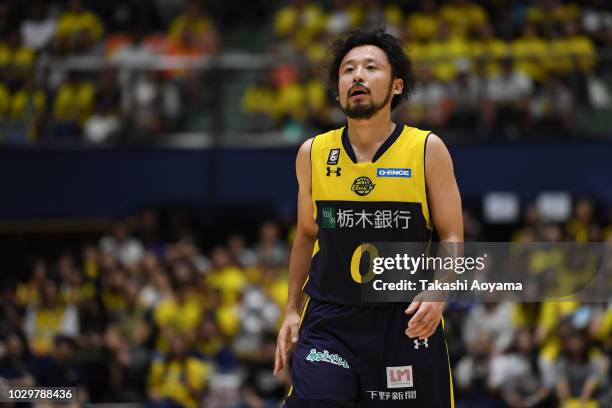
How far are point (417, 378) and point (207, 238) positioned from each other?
38.5 feet

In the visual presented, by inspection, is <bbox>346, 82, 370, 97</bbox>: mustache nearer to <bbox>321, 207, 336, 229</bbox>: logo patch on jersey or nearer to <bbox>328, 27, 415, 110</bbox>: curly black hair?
<bbox>328, 27, 415, 110</bbox>: curly black hair

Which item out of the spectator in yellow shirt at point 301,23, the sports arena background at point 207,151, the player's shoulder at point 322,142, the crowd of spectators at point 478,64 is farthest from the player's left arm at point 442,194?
the spectator in yellow shirt at point 301,23

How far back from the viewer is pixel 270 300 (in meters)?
14.6

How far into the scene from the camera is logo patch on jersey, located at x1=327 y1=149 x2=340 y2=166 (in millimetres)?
6266

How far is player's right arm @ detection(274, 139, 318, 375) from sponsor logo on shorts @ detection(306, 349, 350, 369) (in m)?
0.26

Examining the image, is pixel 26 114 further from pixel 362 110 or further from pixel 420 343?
pixel 420 343

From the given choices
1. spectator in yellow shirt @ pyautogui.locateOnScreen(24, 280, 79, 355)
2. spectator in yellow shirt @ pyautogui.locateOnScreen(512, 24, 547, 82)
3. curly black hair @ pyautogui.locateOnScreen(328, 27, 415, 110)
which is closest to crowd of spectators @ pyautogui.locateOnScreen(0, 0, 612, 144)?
spectator in yellow shirt @ pyautogui.locateOnScreen(512, 24, 547, 82)

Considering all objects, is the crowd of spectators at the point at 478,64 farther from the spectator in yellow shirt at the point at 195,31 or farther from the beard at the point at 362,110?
the beard at the point at 362,110

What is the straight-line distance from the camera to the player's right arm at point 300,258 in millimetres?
6379

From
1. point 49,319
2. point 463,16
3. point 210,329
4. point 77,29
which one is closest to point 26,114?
point 77,29

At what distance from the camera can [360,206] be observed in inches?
241

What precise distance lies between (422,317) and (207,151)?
11857mm

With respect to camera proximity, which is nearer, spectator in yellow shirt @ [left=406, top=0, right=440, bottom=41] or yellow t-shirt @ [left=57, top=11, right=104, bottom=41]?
spectator in yellow shirt @ [left=406, top=0, right=440, bottom=41]

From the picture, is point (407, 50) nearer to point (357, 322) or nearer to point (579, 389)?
point (357, 322)
